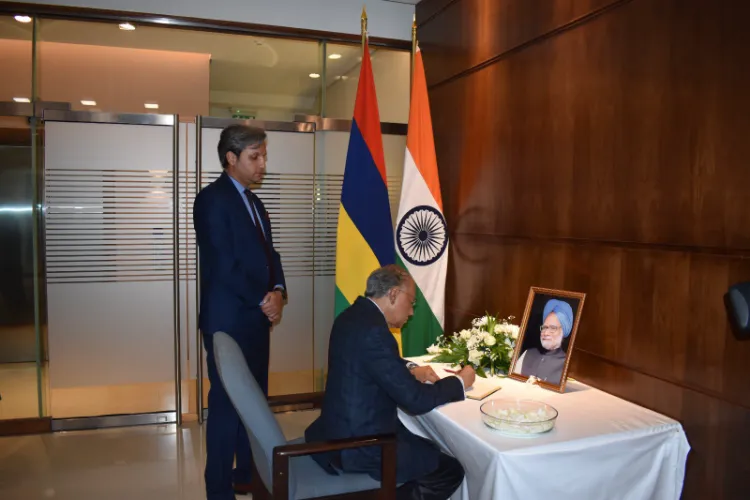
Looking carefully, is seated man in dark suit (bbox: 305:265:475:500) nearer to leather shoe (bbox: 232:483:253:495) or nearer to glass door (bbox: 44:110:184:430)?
leather shoe (bbox: 232:483:253:495)

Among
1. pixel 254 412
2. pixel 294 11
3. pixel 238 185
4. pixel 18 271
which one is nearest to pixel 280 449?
pixel 254 412

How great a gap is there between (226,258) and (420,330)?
161cm

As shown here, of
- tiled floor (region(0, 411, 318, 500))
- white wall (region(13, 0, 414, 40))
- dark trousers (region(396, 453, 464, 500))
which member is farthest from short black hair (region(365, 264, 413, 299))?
white wall (region(13, 0, 414, 40))

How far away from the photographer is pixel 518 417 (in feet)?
7.16

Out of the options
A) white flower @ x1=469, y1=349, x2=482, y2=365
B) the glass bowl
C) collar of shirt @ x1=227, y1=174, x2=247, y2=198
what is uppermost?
collar of shirt @ x1=227, y1=174, x2=247, y2=198

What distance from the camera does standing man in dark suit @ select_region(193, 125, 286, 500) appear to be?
3082mm

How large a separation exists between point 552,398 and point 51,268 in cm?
351

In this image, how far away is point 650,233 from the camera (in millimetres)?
2502

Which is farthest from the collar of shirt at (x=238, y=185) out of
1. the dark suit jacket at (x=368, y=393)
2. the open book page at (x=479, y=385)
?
the open book page at (x=479, y=385)

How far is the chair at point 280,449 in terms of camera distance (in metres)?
2.01

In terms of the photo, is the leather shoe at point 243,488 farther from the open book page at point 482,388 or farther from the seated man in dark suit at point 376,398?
the open book page at point 482,388

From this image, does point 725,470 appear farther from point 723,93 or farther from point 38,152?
point 38,152

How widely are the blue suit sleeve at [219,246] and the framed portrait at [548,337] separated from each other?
141 centimetres

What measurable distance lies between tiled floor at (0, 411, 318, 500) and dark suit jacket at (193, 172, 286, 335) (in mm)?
1032
